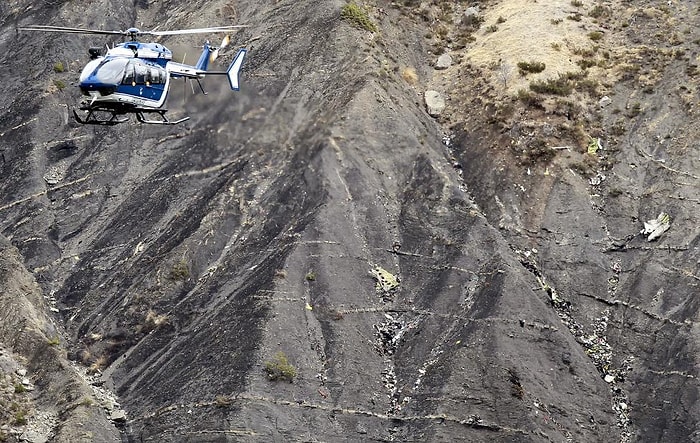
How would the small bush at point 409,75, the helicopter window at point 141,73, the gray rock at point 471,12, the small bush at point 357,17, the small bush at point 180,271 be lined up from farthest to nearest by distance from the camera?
the gray rock at point 471,12
the small bush at point 357,17
the small bush at point 409,75
the small bush at point 180,271
the helicopter window at point 141,73

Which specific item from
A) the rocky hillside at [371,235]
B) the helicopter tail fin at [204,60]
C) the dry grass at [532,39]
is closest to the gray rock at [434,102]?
the rocky hillside at [371,235]

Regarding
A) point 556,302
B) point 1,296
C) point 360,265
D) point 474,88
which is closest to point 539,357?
point 556,302

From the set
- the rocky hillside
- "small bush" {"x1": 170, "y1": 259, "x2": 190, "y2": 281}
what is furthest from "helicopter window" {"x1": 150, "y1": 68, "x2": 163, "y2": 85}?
"small bush" {"x1": 170, "y1": 259, "x2": 190, "y2": 281}

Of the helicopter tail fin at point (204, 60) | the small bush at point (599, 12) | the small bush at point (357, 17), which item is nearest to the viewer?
the helicopter tail fin at point (204, 60)

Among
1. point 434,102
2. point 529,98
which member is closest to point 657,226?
point 529,98

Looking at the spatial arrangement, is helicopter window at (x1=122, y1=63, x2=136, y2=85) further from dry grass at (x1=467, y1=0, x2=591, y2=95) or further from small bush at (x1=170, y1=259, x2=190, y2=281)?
dry grass at (x1=467, y1=0, x2=591, y2=95)

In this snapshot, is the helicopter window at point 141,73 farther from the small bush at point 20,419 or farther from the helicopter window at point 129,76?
the small bush at point 20,419

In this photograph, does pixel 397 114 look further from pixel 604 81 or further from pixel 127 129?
pixel 127 129
